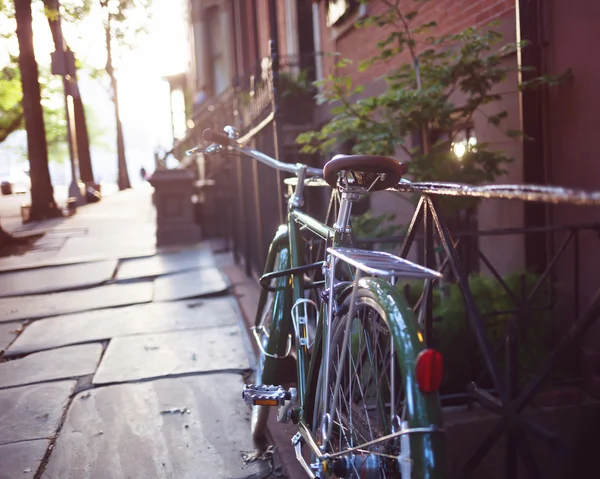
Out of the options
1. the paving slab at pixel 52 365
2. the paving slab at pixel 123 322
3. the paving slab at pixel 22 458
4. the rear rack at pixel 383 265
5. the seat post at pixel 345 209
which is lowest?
the paving slab at pixel 22 458

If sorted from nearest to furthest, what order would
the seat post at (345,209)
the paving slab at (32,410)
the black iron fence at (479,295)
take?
the black iron fence at (479,295) < the seat post at (345,209) < the paving slab at (32,410)

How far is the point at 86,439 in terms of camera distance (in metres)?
3.46

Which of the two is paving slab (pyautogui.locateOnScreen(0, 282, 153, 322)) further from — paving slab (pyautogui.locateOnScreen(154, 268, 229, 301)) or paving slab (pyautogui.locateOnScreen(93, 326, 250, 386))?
paving slab (pyautogui.locateOnScreen(93, 326, 250, 386))

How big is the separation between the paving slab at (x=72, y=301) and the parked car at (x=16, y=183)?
809 cm

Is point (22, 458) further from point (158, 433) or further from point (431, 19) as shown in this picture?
point (431, 19)

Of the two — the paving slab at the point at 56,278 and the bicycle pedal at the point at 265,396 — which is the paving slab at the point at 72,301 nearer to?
the paving slab at the point at 56,278

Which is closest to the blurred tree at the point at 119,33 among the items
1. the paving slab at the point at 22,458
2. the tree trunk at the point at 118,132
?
the tree trunk at the point at 118,132

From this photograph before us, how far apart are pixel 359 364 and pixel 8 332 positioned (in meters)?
4.41

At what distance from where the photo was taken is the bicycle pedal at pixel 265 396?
9.20 ft

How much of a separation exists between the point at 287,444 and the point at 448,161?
206 cm

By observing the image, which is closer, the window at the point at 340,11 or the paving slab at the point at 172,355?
the paving slab at the point at 172,355

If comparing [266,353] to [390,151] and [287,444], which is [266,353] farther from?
[390,151]

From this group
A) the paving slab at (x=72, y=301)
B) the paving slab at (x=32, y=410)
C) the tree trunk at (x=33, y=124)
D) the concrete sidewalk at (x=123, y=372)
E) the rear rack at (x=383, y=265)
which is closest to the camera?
the rear rack at (x=383, y=265)

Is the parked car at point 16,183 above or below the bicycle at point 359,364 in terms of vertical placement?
above
